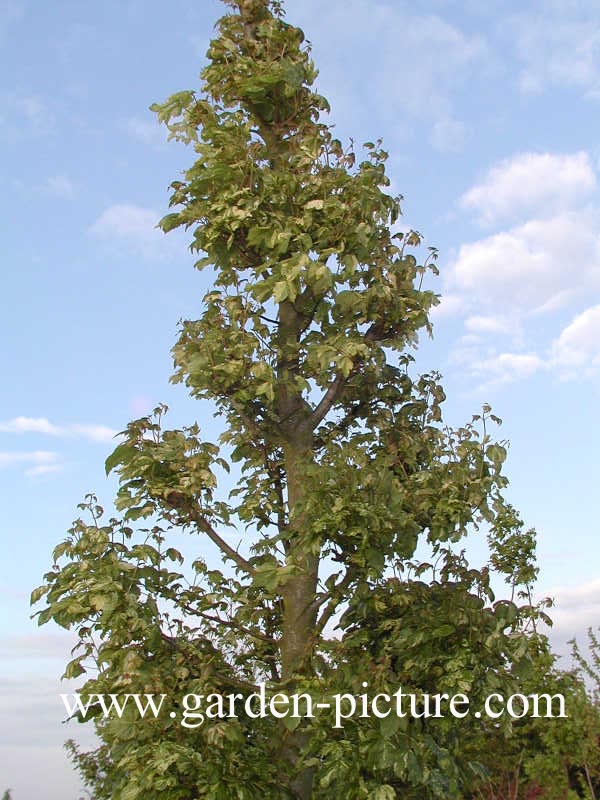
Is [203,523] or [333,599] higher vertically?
[203,523]

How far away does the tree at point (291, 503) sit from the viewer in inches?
273

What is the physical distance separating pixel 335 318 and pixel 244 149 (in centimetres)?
206

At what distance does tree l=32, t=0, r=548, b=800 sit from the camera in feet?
22.7

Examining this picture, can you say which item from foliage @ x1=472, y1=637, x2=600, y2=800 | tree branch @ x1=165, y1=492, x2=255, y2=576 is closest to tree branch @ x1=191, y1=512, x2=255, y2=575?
tree branch @ x1=165, y1=492, x2=255, y2=576

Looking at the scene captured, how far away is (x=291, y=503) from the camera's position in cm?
840

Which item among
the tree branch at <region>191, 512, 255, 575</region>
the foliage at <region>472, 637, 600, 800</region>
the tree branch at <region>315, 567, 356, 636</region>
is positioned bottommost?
the foliage at <region>472, 637, 600, 800</region>

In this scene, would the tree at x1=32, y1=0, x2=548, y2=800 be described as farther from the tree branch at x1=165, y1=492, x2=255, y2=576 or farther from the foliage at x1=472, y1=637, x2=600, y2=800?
the foliage at x1=472, y1=637, x2=600, y2=800

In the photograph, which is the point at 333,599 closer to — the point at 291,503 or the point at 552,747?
the point at 291,503

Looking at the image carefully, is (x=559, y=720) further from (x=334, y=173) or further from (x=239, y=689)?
(x=334, y=173)

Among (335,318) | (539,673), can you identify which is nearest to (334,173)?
(335,318)

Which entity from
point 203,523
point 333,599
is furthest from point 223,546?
point 333,599

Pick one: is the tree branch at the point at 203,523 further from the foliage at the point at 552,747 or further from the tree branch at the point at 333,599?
the foliage at the point at 552,747

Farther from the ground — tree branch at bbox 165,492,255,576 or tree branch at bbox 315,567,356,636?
tree branch at bbox 165,492,255,576

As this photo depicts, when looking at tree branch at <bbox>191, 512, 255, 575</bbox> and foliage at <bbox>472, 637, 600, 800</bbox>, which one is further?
foliage at <bbox>472, 637, 600, 800</bbox>
